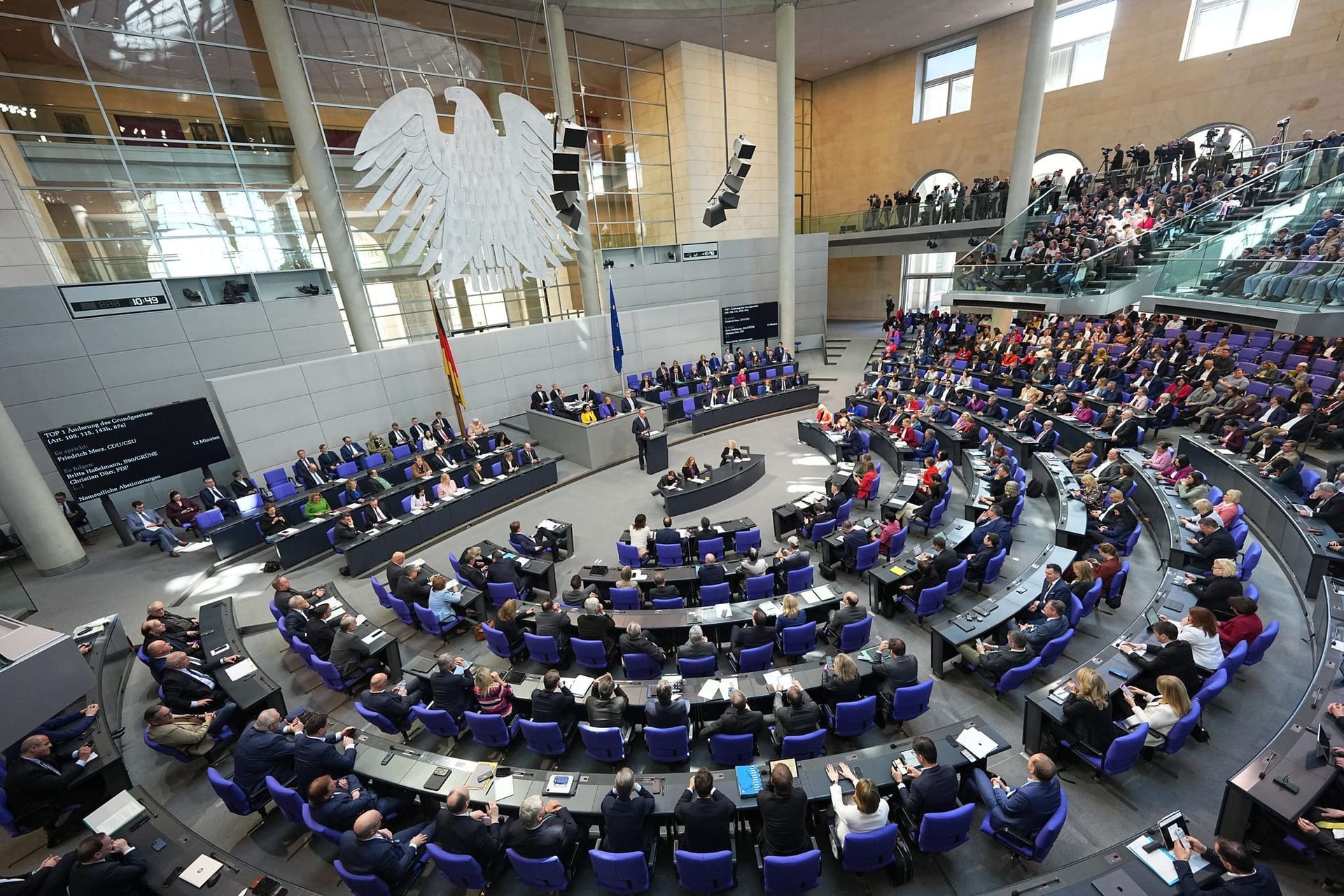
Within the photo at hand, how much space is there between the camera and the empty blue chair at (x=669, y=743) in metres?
5.18

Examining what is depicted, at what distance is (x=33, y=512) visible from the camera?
32.7 ft

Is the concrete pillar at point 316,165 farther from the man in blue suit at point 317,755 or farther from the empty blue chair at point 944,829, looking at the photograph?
the empty blue chair at point 944,829

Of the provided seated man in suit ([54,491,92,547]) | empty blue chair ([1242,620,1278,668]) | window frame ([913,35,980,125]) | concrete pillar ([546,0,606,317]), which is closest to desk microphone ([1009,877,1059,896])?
empty blue chair ([1242,620,1278,668])

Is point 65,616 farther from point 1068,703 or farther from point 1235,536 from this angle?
point 1235,536

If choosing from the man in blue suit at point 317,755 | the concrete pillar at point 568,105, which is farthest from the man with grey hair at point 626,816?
the concrete pillar at point 568,105

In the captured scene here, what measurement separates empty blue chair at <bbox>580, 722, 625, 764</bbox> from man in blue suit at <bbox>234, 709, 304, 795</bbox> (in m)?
2.61

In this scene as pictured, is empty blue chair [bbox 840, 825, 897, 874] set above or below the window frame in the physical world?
below

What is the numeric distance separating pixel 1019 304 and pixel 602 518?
1334cm

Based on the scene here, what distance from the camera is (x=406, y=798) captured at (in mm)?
5098

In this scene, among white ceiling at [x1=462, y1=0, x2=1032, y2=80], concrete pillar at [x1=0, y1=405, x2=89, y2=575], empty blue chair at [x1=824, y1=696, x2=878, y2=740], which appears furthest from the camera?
white ceiling at [x1=462, y1=0, x2=1032, y2=80]

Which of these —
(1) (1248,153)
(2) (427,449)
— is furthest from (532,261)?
(1) (1248,153)

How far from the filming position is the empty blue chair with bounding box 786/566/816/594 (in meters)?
7.86

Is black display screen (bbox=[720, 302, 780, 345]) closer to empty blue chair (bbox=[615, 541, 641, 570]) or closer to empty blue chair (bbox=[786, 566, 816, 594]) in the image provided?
empty blue chair (bbox=[615, 541, 641, 570])

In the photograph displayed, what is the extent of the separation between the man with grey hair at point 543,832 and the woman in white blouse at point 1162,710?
192 inches
